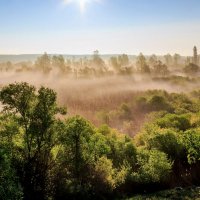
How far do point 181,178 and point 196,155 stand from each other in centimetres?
577

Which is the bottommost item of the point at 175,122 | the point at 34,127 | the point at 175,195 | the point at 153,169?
the point at 175,195

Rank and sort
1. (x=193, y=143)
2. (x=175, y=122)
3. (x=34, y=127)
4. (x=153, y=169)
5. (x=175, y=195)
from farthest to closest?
Answer: (x=175, y=122)
(x=193, y=143)
(x=153, y=169)
(x=175, y=195)
(x=34, y=127)

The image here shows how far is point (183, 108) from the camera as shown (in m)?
137

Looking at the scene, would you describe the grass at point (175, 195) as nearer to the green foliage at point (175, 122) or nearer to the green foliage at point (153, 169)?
the green foliage at point (153, 169)

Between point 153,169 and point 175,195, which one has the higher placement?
point 153,169

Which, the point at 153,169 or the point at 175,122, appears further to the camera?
the point at 175,122

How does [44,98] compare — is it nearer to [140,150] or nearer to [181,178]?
[140,150]

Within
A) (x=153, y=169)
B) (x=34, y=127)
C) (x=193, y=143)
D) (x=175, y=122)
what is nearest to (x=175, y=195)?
(x=153, y=169)

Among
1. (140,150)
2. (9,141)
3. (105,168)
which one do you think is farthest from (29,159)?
(140,150)

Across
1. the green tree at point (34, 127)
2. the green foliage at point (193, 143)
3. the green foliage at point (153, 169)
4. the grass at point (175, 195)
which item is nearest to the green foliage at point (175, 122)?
the green foliage at point (193, 143)

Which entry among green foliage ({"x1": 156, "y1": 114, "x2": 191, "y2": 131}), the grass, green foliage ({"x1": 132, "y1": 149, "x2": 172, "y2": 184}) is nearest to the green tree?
the grass

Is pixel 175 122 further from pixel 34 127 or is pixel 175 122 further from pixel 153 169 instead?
pixel 34 127

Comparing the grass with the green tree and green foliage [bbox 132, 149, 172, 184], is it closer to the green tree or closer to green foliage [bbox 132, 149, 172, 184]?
green foliage [bbox 132, 149, 172, 184]

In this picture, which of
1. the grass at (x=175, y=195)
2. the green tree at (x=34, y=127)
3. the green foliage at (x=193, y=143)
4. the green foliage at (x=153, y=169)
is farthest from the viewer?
the green foliage at (x=193, y=143)
